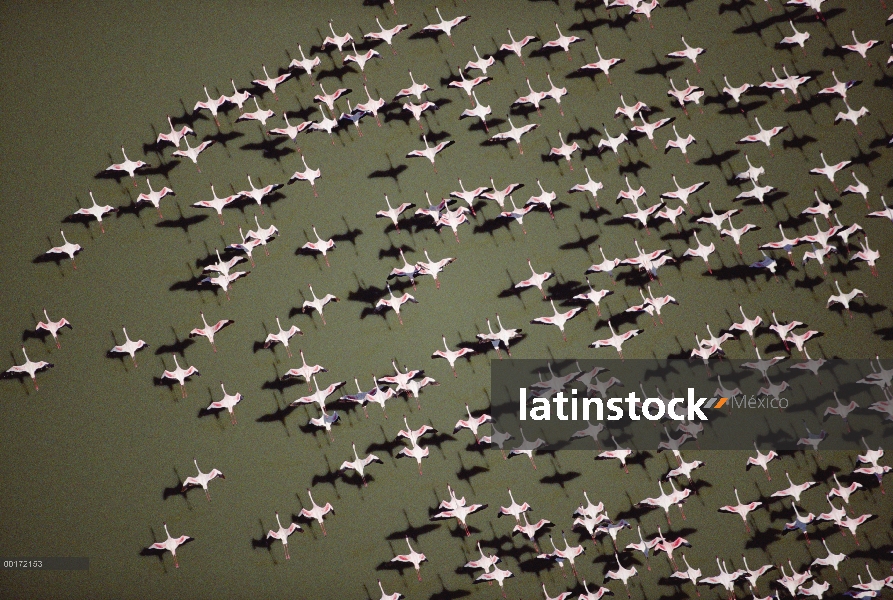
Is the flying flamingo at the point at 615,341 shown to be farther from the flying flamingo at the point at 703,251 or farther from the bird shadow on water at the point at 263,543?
the bird shadow on water at the point at 263,543

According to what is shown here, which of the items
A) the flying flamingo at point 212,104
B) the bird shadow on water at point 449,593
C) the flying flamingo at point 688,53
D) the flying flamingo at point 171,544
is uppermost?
the flying flamingo at point 212,104

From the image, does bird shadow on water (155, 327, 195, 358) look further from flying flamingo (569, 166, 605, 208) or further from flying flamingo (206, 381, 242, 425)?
flying flamingo (569, 166, 605, 208)

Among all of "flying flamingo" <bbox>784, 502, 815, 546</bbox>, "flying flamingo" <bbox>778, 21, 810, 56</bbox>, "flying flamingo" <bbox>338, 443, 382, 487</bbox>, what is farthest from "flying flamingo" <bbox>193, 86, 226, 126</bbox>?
"flying flamingo" <bbox>784, 502, 815, 546</bbox>

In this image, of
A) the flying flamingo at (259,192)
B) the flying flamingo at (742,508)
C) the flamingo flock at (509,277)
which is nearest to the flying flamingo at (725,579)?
the flamingo flock at (509,277)

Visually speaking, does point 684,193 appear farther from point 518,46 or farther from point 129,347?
point 129,347

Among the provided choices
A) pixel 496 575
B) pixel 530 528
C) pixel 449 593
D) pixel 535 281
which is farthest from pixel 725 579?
pixel 535 281

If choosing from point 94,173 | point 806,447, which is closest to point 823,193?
point 806,447
